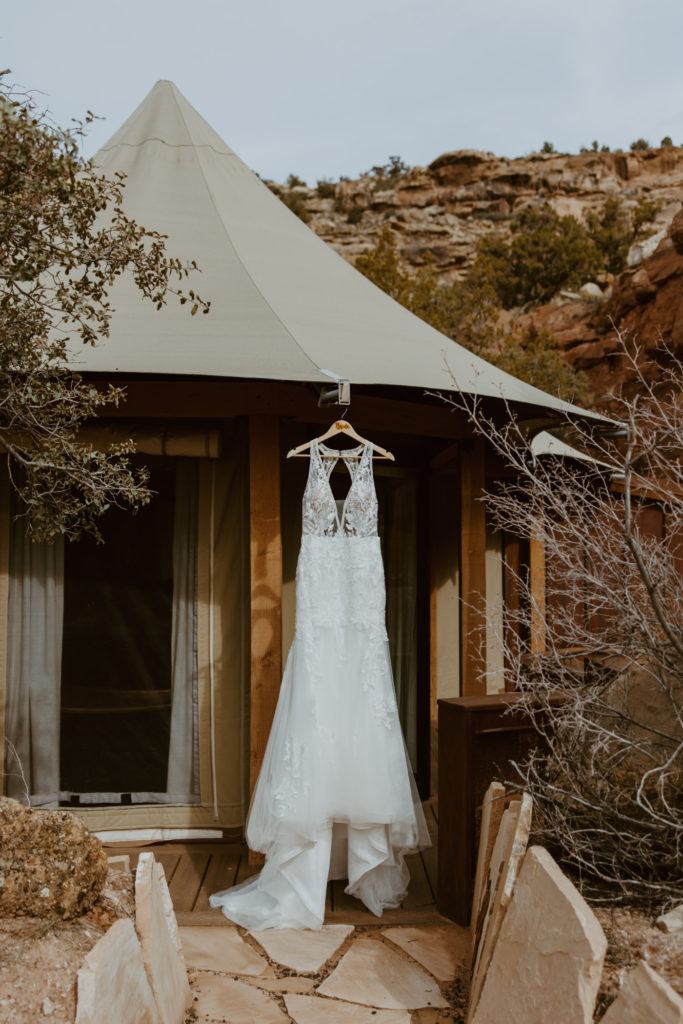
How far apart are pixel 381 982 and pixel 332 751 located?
83 cm

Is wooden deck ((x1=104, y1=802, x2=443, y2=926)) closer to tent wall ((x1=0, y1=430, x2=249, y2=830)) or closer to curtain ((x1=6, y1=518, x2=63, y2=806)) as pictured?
tent wall ((x1=0, y1=430, x2=249, y2=830))

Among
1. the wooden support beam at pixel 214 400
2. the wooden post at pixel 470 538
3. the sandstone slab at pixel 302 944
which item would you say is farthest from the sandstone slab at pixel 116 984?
the wooden post at pixel 470 538

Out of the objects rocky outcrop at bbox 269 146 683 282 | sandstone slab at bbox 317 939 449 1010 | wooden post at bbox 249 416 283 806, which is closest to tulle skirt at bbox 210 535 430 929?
sandstone slab at bbox 317 939 449 1010

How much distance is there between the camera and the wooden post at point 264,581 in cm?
378

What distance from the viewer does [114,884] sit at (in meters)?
2.35

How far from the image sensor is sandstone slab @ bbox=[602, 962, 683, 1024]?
1.70m

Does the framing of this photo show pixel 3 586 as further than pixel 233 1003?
Yes

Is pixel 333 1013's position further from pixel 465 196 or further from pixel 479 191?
pixel 479 191

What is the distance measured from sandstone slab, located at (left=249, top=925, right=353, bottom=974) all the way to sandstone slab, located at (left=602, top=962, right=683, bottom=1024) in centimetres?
130

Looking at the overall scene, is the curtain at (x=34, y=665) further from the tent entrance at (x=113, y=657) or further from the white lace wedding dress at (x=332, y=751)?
the white lace wedding dress at (x=332, y=751)

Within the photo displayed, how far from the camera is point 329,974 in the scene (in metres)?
2.78

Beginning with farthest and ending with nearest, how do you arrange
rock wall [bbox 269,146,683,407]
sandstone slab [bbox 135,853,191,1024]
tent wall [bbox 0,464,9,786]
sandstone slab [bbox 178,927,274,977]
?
rock wall [bbox 269,146,683,407]
tent wall [bbox 0,464,9,786]
sandstone slab [bbox 178,927,274,977]
sandstone slab [bbox 135,853,191,1024]

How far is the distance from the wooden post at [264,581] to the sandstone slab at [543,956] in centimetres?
173

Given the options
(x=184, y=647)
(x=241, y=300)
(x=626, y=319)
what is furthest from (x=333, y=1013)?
(x=626, y=319)
